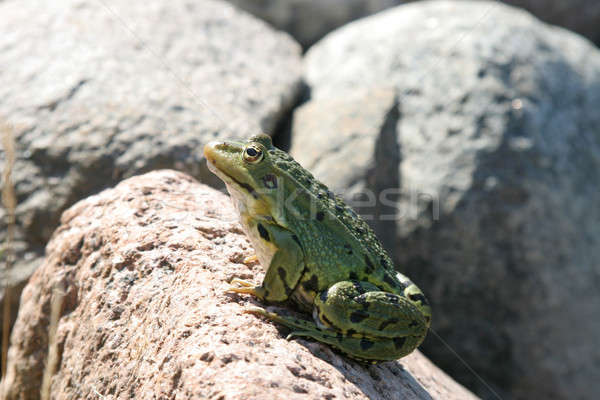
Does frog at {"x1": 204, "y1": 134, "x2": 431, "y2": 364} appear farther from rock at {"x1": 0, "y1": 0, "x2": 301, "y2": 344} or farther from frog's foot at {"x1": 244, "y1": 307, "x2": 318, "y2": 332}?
rock at {"x1": 0, "y1": 0, "x2": 301, "y2": 344}

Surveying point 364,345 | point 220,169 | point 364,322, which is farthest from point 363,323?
point 220,169

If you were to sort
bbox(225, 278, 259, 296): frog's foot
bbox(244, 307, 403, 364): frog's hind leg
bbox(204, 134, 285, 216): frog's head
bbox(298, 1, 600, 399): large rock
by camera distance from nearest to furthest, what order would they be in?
bbox(244, 307, 403, 364): frog's hind leg → bbox(225, 278, 259, 296): frog's foot → bbox(204, 134, 285, 216): frog's head → bbox(298, 1, 600, 399): large rock

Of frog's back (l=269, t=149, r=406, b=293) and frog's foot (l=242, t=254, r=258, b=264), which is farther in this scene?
frog's foot (l=242, t=254, r=258, b=264)

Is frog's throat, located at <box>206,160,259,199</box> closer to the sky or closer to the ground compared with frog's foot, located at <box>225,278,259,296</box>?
closer to the sky

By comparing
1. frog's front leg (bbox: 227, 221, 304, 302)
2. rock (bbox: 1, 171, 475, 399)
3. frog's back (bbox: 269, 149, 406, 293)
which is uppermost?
frog's back (bbox: 269, 149, 406, 293)

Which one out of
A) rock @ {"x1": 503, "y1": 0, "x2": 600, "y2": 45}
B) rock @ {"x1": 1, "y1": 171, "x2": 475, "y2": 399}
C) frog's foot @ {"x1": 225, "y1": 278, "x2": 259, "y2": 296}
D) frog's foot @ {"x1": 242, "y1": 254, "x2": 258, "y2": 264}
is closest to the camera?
rock @ {"x1": 1, "y1": 171, "x2": 475, "y2": 399}

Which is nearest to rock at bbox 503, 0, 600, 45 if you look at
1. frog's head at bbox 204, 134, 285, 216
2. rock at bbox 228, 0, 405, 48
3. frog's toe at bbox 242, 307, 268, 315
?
rock at bbox 228, 0, 405, 48

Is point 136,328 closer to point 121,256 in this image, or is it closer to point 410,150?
point 121,256

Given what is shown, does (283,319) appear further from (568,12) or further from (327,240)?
(568,12)
